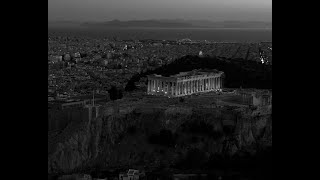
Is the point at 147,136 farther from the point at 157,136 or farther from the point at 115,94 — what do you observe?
the point at 115,94

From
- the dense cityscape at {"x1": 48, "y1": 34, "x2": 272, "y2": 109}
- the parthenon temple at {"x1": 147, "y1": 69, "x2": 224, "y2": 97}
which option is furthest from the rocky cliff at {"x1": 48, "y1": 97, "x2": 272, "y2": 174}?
the parthenon temple at {"x1": 147, "y1": 69, "x2": 224, "y2": 97}

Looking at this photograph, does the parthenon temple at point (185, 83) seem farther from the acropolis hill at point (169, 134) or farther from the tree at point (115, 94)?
the tree at point (115, 94)

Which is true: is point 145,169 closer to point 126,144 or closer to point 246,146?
point 126,144

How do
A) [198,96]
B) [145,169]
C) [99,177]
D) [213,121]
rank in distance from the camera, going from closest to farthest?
[99,177], [145,169], [213,121], [198,96]
